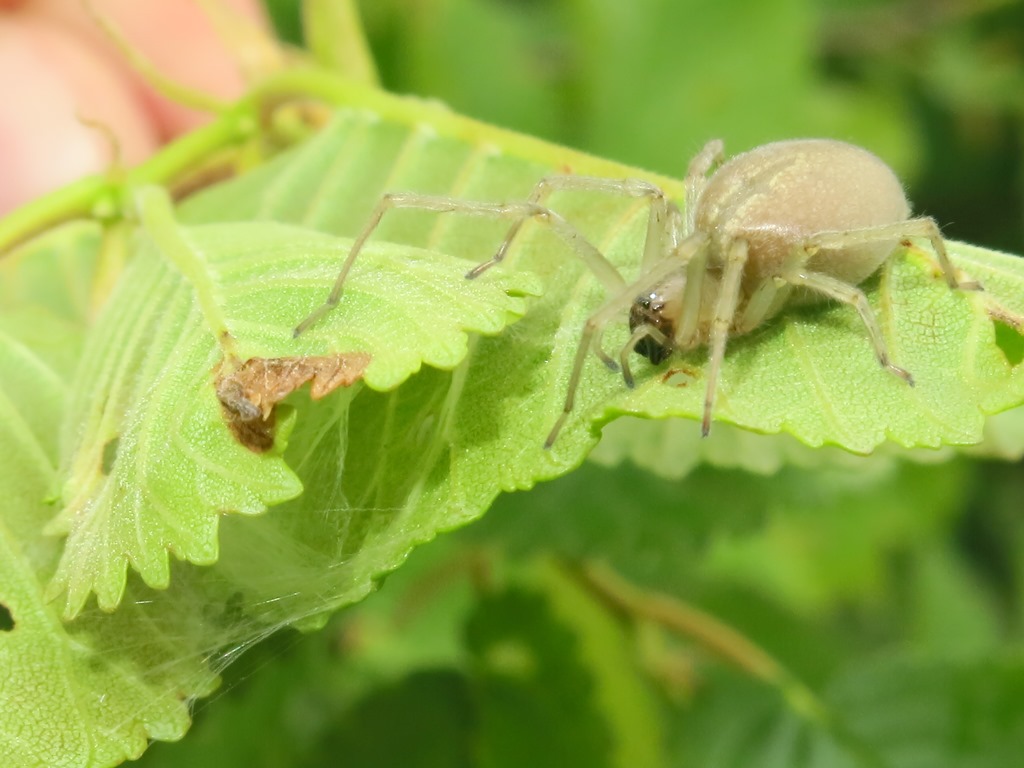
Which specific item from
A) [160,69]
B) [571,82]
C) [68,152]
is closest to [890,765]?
[68,152]

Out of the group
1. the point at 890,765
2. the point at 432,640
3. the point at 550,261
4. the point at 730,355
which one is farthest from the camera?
the point at 432,640

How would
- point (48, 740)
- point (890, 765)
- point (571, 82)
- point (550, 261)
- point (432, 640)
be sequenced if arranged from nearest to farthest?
point (48, 740) < point (550, 261) < point (890, 765) < point (432, 640) < point (571, 82)

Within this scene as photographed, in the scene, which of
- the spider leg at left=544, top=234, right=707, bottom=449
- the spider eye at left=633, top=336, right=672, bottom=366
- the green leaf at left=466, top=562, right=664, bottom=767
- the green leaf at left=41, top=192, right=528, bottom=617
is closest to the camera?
the green leaf at left=41, top=192, right=528, bottom=617

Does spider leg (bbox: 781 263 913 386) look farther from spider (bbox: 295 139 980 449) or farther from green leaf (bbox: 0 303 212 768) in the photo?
green leaf (bbox: 0 303 212 768)

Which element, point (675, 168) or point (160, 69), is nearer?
point (160, 69)

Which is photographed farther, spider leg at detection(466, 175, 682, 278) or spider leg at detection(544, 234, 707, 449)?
spider leg at detection(466, 175, 682, 278)

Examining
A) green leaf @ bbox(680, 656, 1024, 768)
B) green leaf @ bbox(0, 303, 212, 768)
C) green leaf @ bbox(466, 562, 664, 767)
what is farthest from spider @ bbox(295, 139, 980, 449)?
green leaf @ bbox(680, 656, 1024, 768)

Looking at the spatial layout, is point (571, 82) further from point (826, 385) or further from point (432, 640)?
point (826, 385)

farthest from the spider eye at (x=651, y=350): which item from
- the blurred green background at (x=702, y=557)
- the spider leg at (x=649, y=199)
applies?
the blurred green background at (x=702, y=557)
